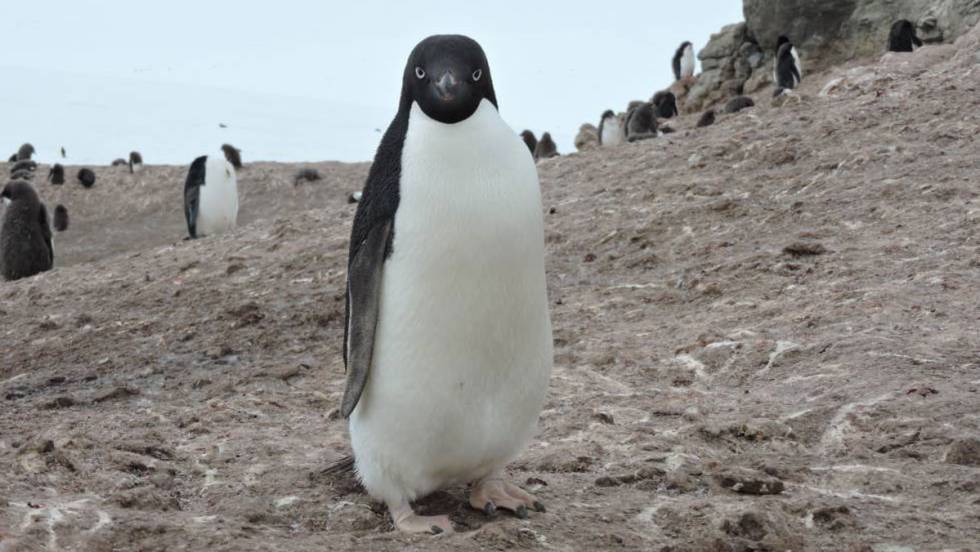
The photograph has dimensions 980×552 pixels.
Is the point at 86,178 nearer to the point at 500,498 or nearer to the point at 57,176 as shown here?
the point at 57,176

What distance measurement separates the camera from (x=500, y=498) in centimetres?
379

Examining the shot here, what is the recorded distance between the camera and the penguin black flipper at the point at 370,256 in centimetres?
363

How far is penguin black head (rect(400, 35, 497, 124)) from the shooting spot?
11.4 ft

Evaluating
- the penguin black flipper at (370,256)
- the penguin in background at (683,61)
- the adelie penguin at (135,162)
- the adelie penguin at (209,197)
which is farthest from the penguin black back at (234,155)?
the penguin black flipper at (370,256)

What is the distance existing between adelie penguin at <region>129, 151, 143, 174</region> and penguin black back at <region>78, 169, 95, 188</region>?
3.07ft

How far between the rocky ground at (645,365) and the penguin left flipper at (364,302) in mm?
457

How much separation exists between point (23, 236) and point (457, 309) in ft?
38.2

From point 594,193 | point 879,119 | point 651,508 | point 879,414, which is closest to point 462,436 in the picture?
point 651,508

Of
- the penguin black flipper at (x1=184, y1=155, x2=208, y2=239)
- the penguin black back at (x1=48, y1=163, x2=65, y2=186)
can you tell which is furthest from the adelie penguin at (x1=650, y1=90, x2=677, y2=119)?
the penguin black back at (x1=48, y1=163, x2=65, y2=186)

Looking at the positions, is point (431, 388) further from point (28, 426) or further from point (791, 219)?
point (791, 219)

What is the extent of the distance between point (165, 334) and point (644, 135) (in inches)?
390

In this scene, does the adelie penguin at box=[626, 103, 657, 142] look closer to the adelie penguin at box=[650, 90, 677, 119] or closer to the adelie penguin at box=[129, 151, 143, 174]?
the adelie penguin at box=[650, 90, 677, 119]

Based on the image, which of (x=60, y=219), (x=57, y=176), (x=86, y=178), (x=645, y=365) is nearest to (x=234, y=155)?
(x=86, y=178)

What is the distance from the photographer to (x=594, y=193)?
32.7ft
